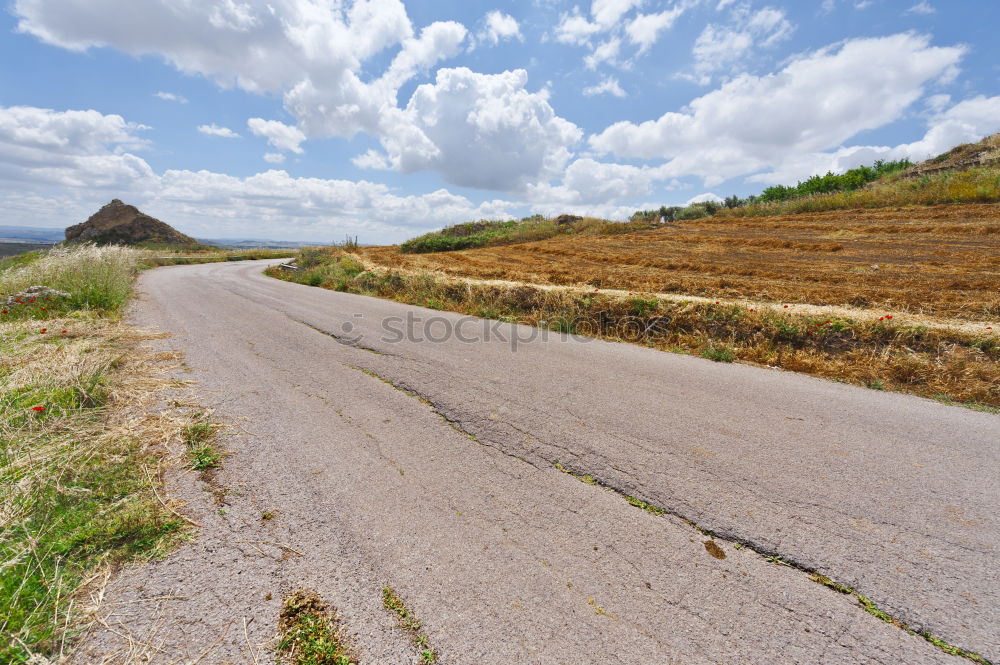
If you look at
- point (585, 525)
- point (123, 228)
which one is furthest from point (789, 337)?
point (123, 228)

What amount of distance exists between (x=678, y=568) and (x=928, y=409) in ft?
13.0

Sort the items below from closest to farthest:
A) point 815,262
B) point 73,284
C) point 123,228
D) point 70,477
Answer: point 70,477 < point 73,284 < point 815,262 < point 123,228

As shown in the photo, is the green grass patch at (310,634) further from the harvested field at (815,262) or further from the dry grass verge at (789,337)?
the harvested field at (815,262)

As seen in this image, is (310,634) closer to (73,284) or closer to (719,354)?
(719,354)

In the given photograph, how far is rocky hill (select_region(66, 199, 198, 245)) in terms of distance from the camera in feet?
159

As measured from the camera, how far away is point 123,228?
1949 inches

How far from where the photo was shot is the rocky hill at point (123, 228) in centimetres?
4844

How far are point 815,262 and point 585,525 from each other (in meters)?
13.5

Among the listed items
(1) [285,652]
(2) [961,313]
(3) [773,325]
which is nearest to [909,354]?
(3) [773,325]

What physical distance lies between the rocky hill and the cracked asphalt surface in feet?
199

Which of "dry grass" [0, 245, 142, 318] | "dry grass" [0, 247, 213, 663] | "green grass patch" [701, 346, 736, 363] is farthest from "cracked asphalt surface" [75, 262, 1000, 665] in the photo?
"dry grass" [0, 245, 142, 318]

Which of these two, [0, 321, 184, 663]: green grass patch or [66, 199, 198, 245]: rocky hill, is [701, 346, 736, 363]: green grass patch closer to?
[0, 321, 184, 663]: green grass patch

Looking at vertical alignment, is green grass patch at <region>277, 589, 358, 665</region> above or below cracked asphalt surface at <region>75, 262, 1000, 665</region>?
below

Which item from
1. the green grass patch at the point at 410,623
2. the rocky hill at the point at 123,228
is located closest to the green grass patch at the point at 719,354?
the green grass patch at the point at 410,623
